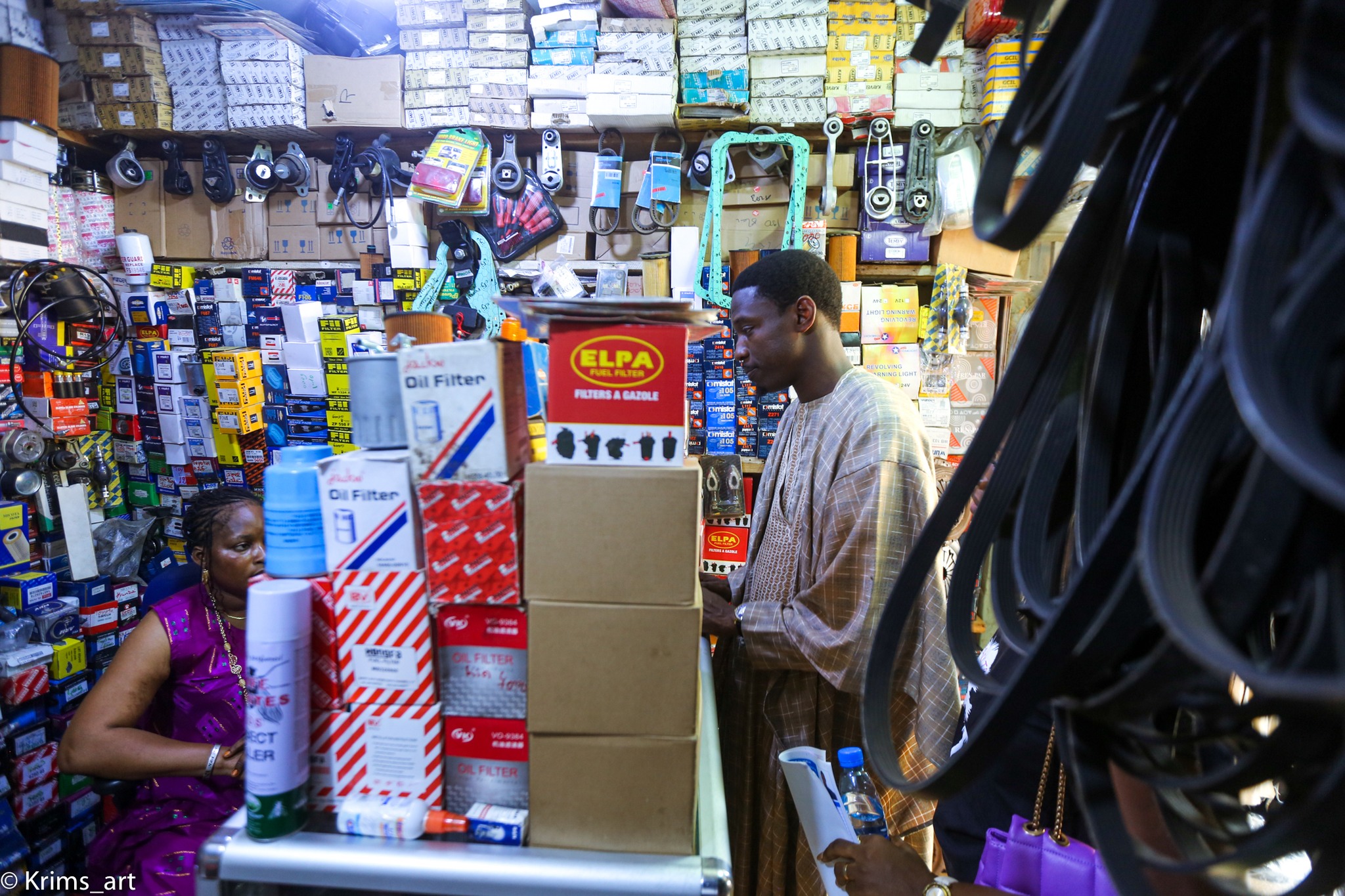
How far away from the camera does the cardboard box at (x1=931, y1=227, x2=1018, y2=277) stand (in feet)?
10.5

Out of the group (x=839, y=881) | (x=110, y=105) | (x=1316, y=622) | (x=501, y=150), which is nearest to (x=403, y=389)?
(x=1316, y=622)

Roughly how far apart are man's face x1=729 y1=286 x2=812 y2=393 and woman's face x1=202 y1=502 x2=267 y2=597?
1414 mm

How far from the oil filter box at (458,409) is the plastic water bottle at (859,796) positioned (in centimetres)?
86

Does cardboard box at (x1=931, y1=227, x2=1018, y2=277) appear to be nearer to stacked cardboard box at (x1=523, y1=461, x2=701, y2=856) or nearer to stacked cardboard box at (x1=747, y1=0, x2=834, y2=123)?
stacked cardboard box at (x1=747, y1=0, x2=834, y2=123)

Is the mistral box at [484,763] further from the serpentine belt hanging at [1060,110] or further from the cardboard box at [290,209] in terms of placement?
the cardboard box at [290,209]

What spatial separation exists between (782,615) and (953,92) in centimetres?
274

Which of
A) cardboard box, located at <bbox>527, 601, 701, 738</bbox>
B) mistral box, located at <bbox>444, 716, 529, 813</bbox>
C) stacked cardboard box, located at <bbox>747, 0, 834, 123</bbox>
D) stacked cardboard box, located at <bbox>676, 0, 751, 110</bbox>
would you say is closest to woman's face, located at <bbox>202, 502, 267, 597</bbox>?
mistral box, located at <bbox>444, 716, 529, 813</bbox>

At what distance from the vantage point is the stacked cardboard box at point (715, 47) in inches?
125

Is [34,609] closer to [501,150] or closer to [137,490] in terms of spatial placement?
[137,490]

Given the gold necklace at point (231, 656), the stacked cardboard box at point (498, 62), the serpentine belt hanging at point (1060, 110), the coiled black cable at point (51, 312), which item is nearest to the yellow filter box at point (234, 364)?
the coiled black cable at point (51, 312)

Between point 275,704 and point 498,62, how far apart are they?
10.6ft

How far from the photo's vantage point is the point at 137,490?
3.73 meters

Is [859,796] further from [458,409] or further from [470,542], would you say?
[458,409]

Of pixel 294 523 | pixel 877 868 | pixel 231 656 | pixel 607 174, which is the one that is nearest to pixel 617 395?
pixel 294 523
